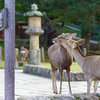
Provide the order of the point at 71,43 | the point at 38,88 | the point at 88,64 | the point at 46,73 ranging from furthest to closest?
the point at 46,73
the point at 38,88
the point at 71,43
the point at 88,64

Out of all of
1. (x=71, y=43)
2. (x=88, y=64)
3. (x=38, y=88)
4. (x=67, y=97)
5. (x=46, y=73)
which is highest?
(x=71, y=43)

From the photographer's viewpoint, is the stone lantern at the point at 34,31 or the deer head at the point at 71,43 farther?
the stone lantern at the point at 34,31

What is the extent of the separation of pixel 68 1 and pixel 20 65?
7053mm

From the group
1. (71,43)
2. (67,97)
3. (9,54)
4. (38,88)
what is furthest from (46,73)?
(9,54)

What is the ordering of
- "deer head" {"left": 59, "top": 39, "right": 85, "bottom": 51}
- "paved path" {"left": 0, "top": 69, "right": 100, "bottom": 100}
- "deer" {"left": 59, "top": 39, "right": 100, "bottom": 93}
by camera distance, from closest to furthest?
"deer" {"left": 59, "top": 39, "right": 100, "bottom": 93} < "deer head" {"left": 59, "top": 39, "right": 85, "bottom": 51} < "paved path" {"left": 0, "top": 69, "right": 100, "bottom": 100}

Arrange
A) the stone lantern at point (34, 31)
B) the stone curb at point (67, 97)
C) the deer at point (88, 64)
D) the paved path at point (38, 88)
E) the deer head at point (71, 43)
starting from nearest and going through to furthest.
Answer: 1. the stone curb at point (67, 97)
2. the deer at point (88, 64)
3. the deer head at point (71, 43)
4. the paved path at point (38, 88)
5. the stone lantern at point (34, 31)

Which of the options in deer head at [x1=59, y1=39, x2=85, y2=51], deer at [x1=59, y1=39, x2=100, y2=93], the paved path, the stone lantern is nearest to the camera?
deer at [x1=59, y1=39, x2=100, y2=93]

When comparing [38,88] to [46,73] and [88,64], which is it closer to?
[88,64]

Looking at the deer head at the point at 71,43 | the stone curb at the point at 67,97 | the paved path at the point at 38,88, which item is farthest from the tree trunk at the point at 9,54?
the deer head at the point at 71,43

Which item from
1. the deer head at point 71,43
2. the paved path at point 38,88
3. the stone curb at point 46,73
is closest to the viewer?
the deer head at point 71,43

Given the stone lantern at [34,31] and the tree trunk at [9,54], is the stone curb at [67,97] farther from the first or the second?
the stone lantern at [34,31]

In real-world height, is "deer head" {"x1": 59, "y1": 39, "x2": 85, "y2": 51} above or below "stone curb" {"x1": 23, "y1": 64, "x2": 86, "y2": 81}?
above

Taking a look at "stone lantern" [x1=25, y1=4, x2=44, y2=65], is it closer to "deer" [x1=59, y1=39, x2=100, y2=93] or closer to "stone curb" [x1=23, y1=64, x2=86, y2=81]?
"stone curb" [x1=23, y1=64, x2=86, y2=81]

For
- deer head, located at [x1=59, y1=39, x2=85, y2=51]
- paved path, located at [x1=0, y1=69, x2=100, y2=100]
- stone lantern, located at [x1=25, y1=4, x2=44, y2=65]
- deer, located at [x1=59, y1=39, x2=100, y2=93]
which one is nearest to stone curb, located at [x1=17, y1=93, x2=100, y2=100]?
deer, located at [x1=59, y1=39, x2=100, y2=93]
